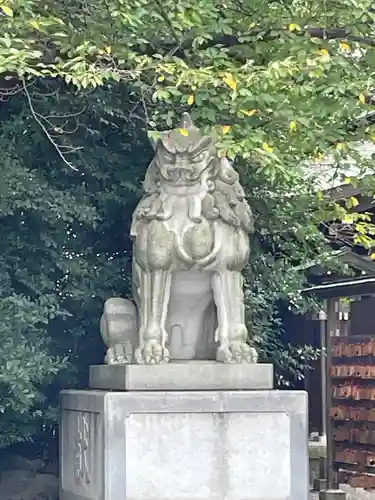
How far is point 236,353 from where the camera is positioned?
7789mm

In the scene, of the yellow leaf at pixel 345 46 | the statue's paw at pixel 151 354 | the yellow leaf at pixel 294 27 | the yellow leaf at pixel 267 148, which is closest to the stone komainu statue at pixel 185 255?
the statue's paw at pixel 151 354

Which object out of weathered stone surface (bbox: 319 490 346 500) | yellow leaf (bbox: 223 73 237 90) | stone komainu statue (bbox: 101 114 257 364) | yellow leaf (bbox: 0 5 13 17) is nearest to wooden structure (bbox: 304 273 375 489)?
weathered stone surface (bbox: 319 490 346 500)

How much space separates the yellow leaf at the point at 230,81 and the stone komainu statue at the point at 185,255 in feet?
2.05

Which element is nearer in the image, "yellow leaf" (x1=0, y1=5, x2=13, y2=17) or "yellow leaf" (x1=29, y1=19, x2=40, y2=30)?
"yellow leaf" (x1=0, y1=5, x2=13, y2=17)

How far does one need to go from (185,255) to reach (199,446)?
1.28 m

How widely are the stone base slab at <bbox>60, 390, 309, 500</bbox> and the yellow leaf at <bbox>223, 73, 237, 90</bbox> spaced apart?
6.55 feet

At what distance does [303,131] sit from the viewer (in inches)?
308

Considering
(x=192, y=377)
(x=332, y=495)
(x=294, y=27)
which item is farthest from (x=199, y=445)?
(x=332, y=495)

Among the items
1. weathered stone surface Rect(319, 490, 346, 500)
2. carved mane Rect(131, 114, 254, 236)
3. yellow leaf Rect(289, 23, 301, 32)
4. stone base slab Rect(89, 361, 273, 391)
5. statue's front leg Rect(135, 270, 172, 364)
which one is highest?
yellow leaf Rect(289, 23, 301, 32)

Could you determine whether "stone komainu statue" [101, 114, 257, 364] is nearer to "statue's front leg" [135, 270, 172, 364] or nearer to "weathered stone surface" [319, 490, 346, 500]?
"statue's front leg" [135, 270, 172, 364]

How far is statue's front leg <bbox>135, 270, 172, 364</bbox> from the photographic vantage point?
7.72 metres

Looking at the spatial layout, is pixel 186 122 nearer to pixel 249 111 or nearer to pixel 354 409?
pixel 249 111

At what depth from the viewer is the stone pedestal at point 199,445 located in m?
7.46

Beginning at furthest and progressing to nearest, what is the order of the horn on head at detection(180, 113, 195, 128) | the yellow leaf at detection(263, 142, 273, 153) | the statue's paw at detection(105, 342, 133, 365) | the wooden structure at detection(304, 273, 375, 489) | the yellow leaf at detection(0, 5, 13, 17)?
the wooden structure at detection(304, 273, 375, 489)
the statue's paw at detection(105, 342, 133, 365)
the horn on head at detection(180, 113, 195, 128)
the yellow leaf at detection(263, 142, 273, 153)
the yellow leaf at detection(0, 5, 13, 17)
